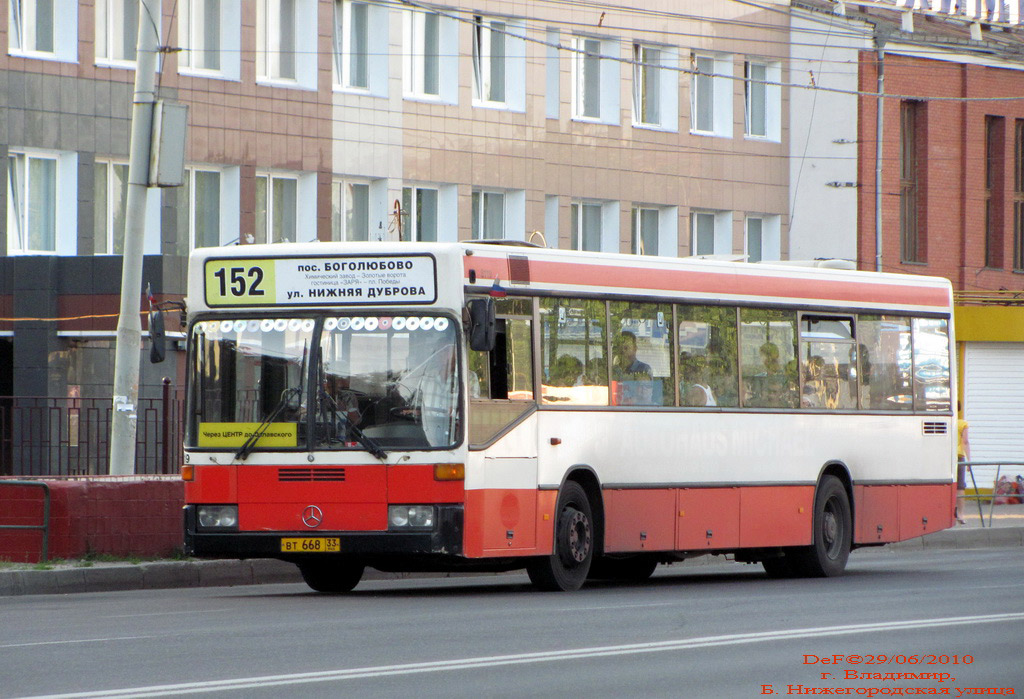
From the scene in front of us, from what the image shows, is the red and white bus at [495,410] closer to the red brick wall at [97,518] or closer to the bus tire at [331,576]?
the bus tire at [331,576]

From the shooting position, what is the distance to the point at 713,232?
4394 cm

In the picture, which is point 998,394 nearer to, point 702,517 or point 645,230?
point 645,230

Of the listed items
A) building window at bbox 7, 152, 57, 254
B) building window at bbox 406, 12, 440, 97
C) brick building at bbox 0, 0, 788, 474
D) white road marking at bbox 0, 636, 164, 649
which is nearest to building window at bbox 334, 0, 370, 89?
brick building at bbox 0, 0, 788, 474

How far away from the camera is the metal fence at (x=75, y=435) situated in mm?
20672

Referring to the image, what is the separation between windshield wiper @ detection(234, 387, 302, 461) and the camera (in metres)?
15.6

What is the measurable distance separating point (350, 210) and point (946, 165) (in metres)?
15.7

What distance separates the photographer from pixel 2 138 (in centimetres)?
3162

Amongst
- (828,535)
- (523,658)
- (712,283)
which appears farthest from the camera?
(828,535)

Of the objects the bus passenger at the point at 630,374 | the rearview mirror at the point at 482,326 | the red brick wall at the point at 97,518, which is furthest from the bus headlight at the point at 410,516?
the red brick wall at the point at 97,518

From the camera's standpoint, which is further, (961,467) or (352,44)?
(352,44)

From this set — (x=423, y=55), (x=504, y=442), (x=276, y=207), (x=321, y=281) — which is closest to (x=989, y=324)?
(x=423, y=55)

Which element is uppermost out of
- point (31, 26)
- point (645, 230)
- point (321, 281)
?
point (31, 26)

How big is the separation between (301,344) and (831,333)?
645 cm

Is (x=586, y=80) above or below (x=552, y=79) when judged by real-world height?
above
